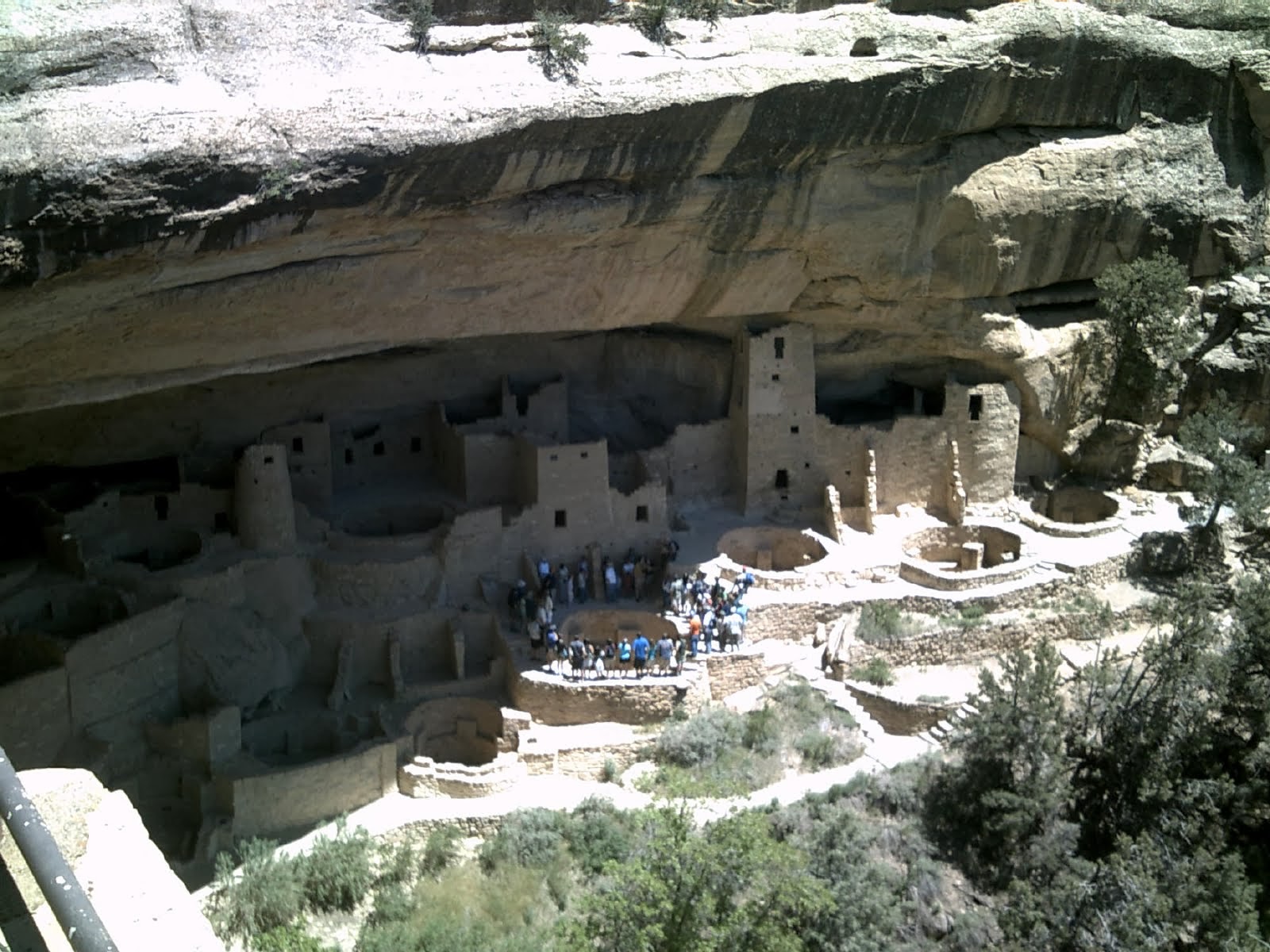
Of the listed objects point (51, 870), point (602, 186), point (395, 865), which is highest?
point (602, 186)

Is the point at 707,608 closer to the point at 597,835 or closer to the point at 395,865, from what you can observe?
the point at 597,835

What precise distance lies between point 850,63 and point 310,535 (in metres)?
7.88

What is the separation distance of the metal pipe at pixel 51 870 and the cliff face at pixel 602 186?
6.07 meters

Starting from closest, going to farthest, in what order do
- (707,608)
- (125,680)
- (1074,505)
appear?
1. (125,680)
2. (707,608)
3. (1074,505)

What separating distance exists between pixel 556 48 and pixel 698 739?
7.10 metres

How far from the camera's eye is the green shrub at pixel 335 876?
1395 centimetres

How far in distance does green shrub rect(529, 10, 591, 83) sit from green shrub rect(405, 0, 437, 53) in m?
1.03

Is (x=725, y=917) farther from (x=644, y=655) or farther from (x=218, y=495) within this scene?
(x=218, y=495)

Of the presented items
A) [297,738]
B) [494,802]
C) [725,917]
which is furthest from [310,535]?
[725,917]

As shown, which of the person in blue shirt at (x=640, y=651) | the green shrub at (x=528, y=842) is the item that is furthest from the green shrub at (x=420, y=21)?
the green shrub at (x=528, y=842)

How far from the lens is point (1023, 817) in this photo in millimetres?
14680

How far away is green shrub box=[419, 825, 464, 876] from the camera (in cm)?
1445

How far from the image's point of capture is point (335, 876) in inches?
551

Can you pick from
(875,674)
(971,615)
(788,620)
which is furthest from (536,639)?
(971,615)
